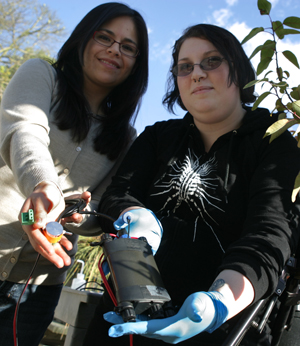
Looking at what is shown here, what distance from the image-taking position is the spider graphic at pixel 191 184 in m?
1.25

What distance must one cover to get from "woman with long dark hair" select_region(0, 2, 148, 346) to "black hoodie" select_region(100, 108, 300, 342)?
0.24m

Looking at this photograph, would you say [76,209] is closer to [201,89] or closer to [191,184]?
[191,184]

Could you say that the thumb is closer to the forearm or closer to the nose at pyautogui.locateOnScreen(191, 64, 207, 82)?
the forearm

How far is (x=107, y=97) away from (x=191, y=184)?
855 millimetres

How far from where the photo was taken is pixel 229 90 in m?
→ 1.38

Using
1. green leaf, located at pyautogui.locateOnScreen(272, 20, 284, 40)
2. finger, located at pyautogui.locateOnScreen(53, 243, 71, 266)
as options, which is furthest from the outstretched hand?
green leaf, located at pyautogui.locateOnScreen(272, 20, 284, 40)

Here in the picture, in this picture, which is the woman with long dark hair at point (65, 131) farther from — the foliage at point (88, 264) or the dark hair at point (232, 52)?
the foliage at point (88, 264)

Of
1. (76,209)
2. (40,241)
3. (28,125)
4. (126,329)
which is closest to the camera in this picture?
(126,329)

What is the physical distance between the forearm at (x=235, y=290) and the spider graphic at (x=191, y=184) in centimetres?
33

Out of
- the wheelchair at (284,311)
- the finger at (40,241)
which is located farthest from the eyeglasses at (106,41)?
the wheelchair at (284,311)

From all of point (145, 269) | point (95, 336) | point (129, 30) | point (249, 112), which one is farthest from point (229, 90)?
point (95, 336)

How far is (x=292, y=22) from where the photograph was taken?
3.42ft

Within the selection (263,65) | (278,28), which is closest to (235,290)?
(263,65)

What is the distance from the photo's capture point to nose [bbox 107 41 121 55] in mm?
1696
